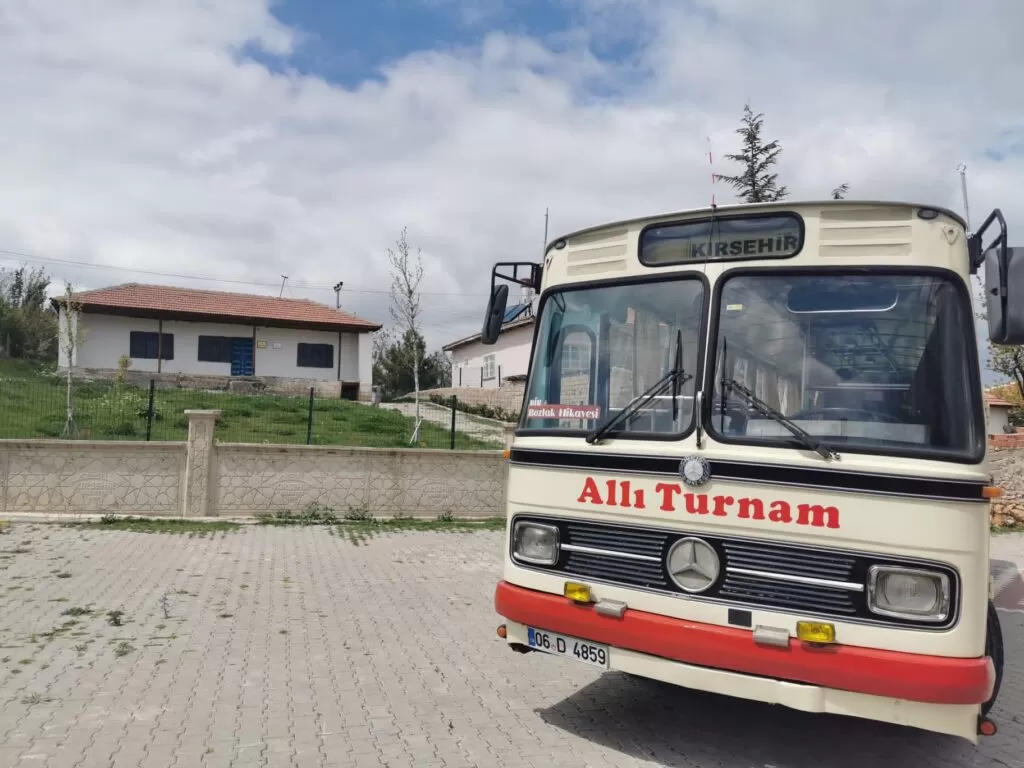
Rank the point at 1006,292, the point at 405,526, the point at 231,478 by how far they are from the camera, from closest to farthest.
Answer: the point at 1006,292, the point at 231,478, the point at 405,526

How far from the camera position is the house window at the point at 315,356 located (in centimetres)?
3631

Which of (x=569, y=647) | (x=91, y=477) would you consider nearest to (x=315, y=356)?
(x=91, y=477)

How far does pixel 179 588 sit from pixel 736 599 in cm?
637

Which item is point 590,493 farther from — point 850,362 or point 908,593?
point 908,593

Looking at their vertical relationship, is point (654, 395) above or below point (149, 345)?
below

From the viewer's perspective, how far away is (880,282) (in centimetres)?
412

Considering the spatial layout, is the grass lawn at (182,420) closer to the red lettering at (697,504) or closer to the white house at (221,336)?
the red lettering at (697,504)

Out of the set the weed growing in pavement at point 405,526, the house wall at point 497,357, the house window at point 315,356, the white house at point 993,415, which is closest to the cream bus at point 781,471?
the white house at point 993,415

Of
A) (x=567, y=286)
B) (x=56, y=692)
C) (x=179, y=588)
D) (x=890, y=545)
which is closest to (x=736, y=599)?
(x=890, y=545)

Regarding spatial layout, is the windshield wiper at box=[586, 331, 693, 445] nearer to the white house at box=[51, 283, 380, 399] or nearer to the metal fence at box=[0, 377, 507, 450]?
the metal fence at box=[0, 377, 507, 450]

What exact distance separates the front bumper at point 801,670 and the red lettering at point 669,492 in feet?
1.79

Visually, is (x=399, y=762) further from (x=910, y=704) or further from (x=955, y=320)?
(x=955, y=320)

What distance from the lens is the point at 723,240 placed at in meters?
4.51

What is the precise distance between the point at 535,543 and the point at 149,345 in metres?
32.8
